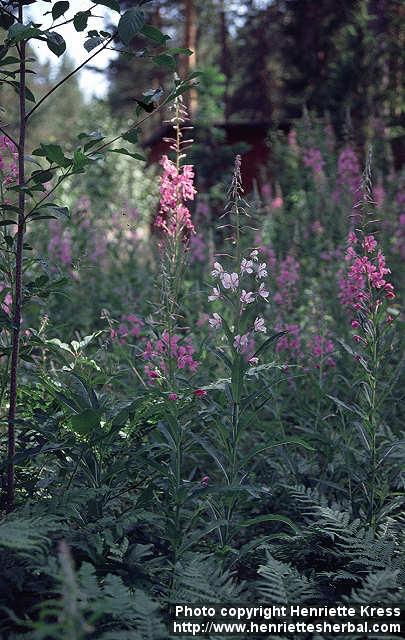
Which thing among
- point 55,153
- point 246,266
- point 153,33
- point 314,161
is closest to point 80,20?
point 153,33

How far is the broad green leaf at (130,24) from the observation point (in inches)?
99.0

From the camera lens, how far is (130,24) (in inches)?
100

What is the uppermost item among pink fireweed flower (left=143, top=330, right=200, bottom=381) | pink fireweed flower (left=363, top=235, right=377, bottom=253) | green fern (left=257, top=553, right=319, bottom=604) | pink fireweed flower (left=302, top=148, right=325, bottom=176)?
pink fireweed flower (left=302, top=148, right=325, bottom=176)

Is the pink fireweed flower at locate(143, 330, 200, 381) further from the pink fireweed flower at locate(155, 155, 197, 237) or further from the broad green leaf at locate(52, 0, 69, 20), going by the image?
the broad green leaf at locate(52, 0, 69, 20)

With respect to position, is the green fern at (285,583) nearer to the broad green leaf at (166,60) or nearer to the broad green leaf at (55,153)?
the broad green leaf at (55,153)

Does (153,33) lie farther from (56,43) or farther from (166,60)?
(56,43)

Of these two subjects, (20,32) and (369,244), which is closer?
(20,32)

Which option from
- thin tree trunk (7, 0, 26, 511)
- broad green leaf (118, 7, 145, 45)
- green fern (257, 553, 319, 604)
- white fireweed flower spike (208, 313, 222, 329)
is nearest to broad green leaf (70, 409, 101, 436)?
thin tree trunk (7, 0, 26, 511)

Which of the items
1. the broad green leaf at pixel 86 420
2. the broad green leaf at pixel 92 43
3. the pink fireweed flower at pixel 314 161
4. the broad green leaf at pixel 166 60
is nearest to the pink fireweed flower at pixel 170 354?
the broad green leaf at pixel 86 420

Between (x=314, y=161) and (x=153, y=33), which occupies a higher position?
(x=314, y=161)

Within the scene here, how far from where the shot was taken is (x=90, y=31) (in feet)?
9.42

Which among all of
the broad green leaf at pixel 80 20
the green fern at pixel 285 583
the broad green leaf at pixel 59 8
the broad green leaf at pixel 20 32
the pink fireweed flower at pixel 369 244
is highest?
the broad green leaf at pixel 59 8

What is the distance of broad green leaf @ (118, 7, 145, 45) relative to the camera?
8.25 feet

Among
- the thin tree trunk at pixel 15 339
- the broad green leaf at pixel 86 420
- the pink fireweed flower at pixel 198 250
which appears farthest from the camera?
the pink fireweed flower at pixel 198 250
